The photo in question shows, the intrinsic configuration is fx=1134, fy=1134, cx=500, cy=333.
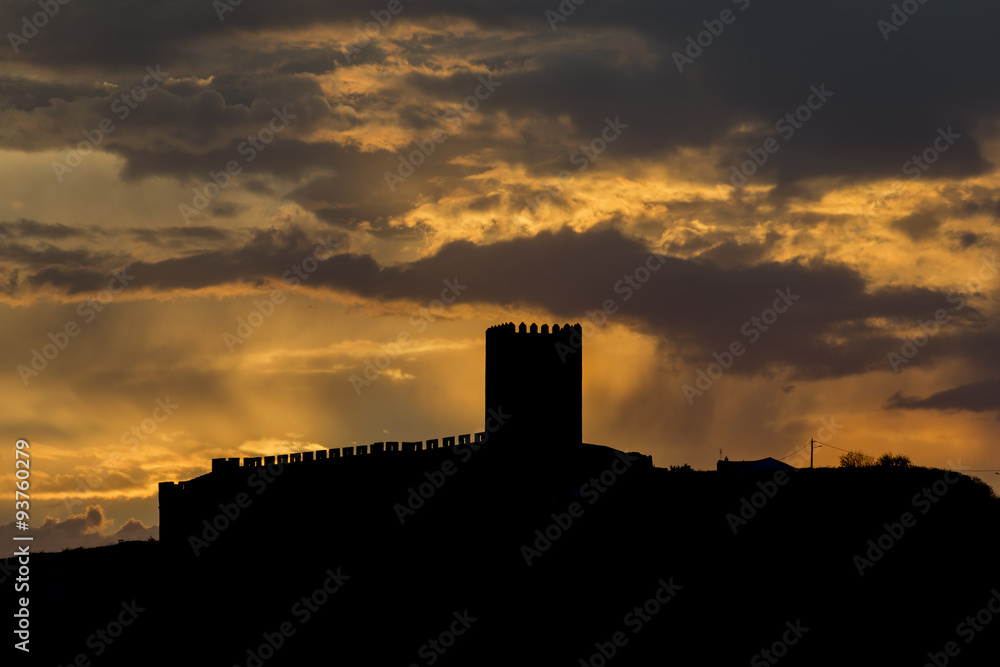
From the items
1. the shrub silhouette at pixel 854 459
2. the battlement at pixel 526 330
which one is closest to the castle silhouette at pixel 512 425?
the battlement at pixel 526 330

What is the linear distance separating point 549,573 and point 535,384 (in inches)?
416

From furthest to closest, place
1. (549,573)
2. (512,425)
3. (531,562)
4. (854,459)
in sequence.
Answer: (854,459), (512,425), (531,562), (549,573)

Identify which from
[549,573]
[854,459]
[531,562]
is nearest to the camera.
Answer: [549,573]

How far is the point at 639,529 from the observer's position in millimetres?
49500

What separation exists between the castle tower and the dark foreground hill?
125 centimetres

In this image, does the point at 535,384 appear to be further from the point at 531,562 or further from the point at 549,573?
the point at 549,573

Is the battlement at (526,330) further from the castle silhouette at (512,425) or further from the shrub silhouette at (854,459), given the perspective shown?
the shrub silhouette at (854,459)

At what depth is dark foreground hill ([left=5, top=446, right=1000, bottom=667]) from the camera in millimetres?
41594

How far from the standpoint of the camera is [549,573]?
1853 inches

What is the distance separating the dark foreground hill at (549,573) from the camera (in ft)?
136

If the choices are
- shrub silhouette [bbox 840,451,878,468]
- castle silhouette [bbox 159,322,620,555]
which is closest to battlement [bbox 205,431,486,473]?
castle silhouette [bbox 159,322,620,555]

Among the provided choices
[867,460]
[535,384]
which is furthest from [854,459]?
[535,384]

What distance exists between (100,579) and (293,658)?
58.5 ft

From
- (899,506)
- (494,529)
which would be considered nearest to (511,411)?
(494,529)
